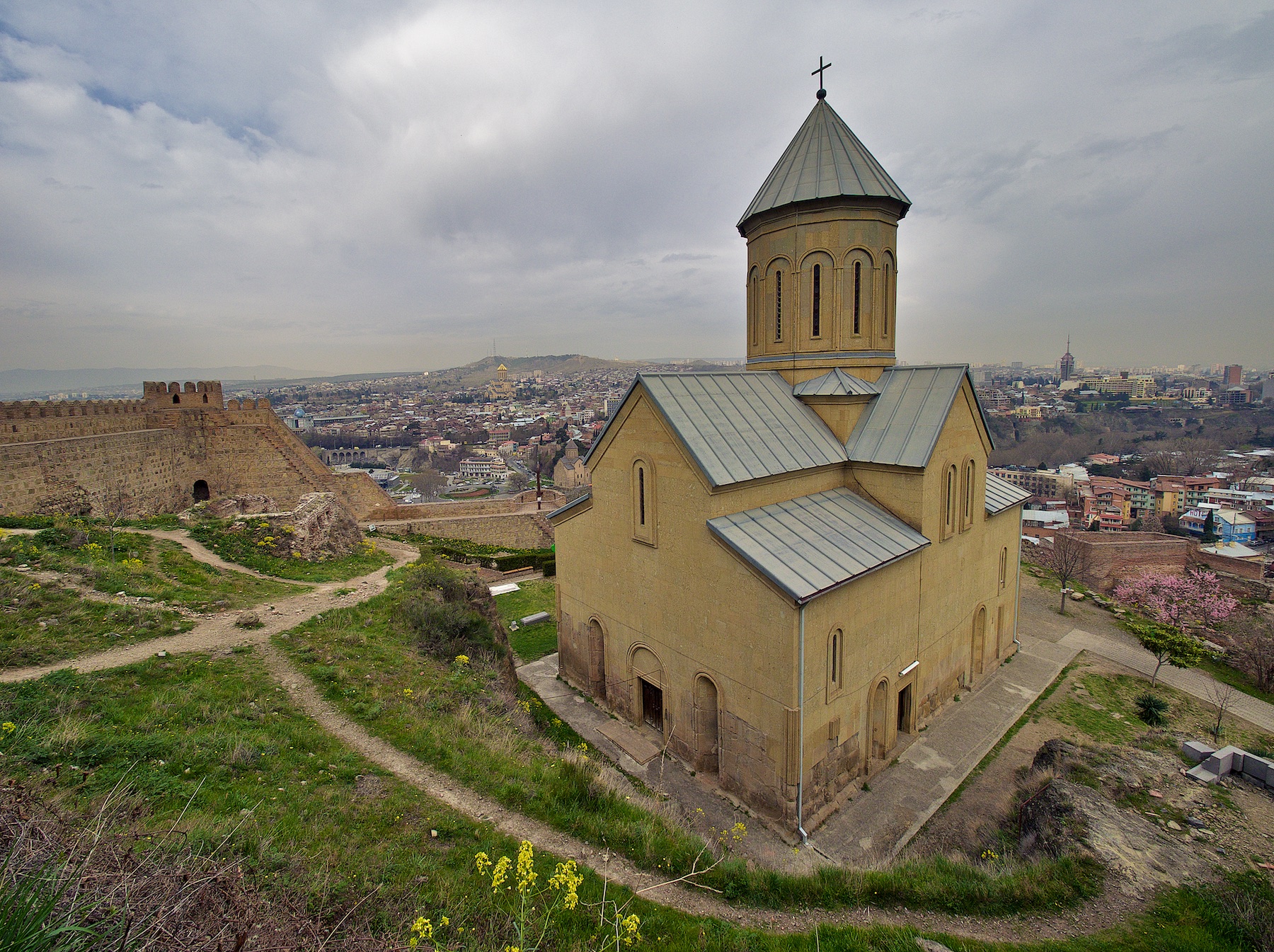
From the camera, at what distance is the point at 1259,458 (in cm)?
6531

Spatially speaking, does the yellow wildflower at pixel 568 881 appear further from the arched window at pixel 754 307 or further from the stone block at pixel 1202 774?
the arched window at pixel 754 307

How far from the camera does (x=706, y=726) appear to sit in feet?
31.6

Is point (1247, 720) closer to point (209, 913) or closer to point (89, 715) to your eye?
point (209, 913)

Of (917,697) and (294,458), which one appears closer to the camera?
(917,697)

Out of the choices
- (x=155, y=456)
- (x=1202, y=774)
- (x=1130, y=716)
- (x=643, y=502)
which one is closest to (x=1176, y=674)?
(x=1130, y=716)

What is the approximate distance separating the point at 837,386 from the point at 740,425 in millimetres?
2749

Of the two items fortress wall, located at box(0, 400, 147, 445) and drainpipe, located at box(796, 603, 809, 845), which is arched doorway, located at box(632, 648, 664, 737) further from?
fortress wall, located at box(0, 400, 147, 445)

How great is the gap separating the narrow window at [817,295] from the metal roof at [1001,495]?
18.3ft

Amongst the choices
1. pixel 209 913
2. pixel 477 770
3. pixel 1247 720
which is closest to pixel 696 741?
pixel 477 770

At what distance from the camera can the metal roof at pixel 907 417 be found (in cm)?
1026

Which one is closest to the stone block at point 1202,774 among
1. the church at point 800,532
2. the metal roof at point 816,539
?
the church at point 800,532

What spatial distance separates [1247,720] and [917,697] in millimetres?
7971

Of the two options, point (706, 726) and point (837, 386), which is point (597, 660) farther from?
point (837, 386)

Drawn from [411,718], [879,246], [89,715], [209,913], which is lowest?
[411,718]
